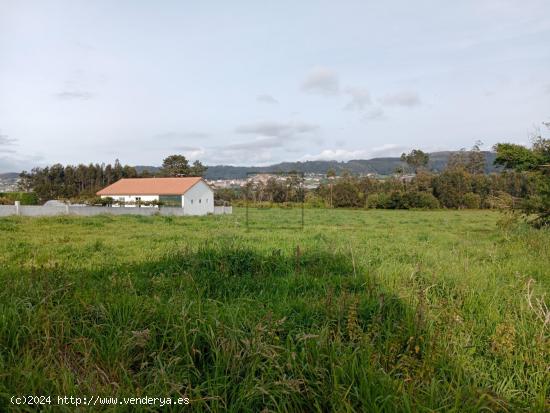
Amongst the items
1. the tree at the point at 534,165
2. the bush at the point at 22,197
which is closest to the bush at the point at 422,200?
the tree at the point at 534,165

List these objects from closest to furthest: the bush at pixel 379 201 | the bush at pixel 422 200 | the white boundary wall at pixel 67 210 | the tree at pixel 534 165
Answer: the tree at pixel 534 165, the white boundary wall at pixel 67 210, the bush at pixel 422 200, the bush at pixel 379 201

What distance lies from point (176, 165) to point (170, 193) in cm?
3380

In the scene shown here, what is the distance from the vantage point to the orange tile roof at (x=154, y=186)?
40.2 meters

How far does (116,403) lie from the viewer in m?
2.13

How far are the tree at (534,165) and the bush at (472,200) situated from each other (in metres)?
45.4

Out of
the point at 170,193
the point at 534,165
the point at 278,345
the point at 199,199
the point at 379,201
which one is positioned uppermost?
the point at 534,165

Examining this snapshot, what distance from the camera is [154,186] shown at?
1694 inches

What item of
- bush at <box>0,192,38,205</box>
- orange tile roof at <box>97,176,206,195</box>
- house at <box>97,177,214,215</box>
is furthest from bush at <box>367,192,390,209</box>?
bush at <box>0,192,38,205</box>

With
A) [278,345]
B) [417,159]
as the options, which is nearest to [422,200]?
[417,159]

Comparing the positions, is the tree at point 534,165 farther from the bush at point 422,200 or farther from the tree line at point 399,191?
the bush at point 422,200

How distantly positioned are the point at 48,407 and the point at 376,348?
2320 millimetres

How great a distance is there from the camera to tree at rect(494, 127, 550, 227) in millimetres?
10836

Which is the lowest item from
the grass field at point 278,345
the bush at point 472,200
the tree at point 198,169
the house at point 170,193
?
the bush at point 472,200

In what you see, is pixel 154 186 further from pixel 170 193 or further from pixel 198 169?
pixel 198 169
